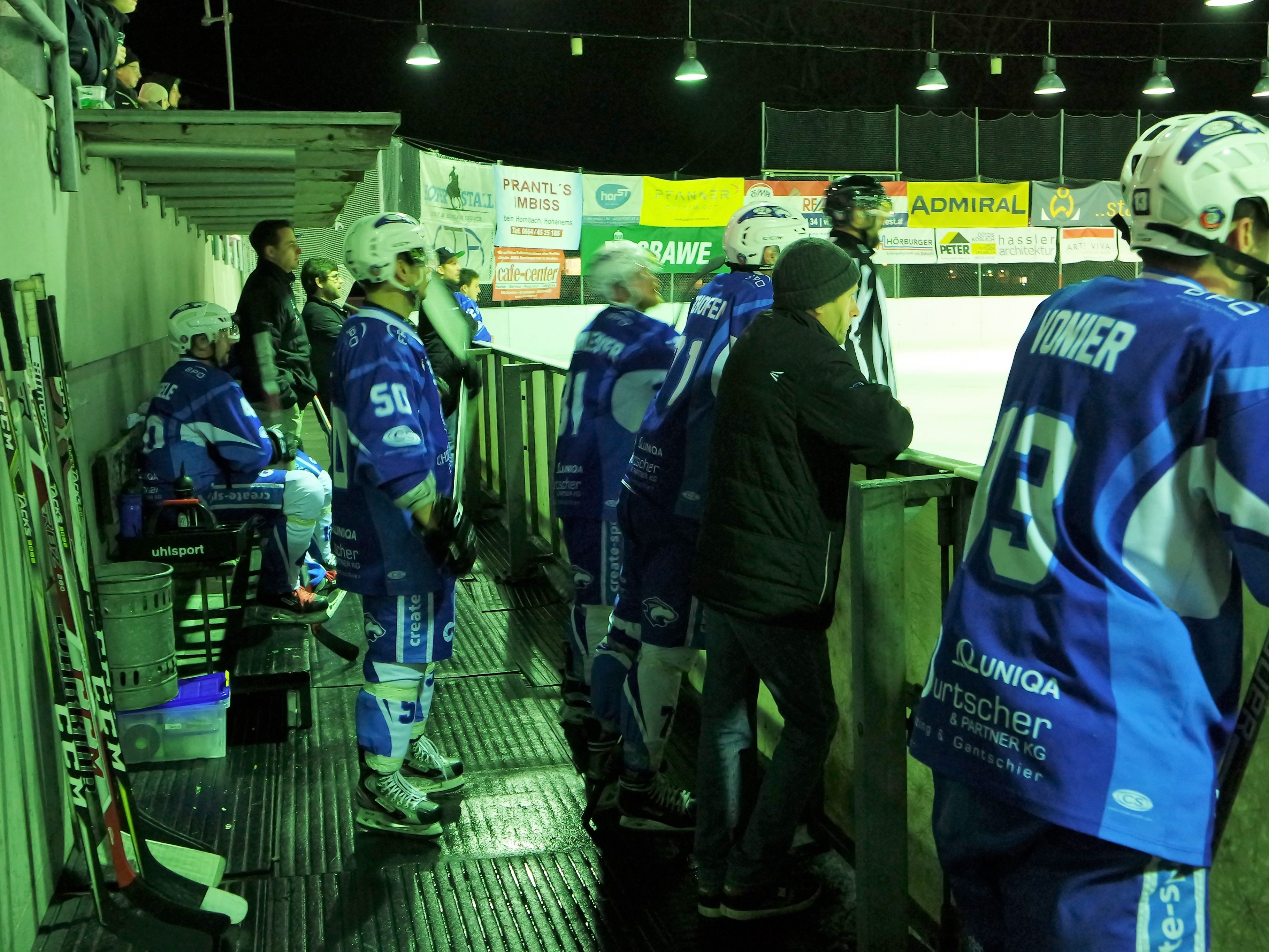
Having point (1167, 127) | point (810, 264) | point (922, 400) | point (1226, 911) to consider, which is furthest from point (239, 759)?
point (922, 400)

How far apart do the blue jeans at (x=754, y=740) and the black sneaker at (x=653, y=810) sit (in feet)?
1.58

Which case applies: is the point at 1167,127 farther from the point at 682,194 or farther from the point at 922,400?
the point at 682,194

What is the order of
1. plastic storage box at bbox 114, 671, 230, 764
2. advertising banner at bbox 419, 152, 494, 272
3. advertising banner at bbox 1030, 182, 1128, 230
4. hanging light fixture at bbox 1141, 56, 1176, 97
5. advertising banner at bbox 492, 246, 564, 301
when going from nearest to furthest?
1. plastic storage box at bbox 114, 671, 230, 764
2. advertising banner at bbox 419, 152, 494, 272
3. advertising banner at bbox 492, 246, 564, 301
4. advertising banner at bbox 1030, 182, 1128, 230
5. hanging light fixture at bbox 1141, 56, 1176, 97

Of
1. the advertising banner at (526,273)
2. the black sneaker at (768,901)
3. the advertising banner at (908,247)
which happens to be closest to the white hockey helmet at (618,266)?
the black sneaker at (768,901)

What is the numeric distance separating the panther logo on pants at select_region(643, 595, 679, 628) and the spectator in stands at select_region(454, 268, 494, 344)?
13.8 feet

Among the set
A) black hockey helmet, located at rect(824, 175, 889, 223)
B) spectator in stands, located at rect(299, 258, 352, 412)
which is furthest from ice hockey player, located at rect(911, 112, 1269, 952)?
spectator in stands, located at rect(299, 258, 352, 412)

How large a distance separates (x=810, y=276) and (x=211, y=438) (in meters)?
3.32

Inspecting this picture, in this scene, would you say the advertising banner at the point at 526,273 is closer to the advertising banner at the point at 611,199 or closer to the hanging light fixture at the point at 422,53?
the advertising banner at the point at 611,199

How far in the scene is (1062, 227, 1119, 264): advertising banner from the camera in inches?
780

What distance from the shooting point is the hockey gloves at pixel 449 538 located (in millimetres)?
3396

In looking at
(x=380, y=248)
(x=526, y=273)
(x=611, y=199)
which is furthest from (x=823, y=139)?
(x=380, y=248)

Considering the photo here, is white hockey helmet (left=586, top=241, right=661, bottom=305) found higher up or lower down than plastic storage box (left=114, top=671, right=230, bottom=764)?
higher up

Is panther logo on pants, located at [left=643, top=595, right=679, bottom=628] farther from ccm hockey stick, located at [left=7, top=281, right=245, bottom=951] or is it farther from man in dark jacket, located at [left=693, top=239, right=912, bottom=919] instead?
ccm hockey stick, located at [left=7, top=281, right=245, bottom=951]

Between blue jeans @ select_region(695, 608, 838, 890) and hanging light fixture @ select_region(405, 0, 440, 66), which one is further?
hanging light fixture @ select_region(405, 0, 440, 66)
